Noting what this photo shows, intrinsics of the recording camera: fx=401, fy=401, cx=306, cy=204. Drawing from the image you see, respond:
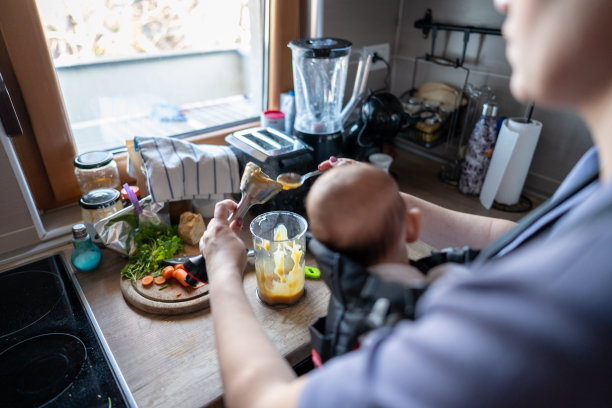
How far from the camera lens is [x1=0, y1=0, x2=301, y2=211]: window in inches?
32.8

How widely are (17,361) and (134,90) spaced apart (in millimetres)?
1209

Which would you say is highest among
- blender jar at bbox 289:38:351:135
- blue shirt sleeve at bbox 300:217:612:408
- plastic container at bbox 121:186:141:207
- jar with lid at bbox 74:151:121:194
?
blue shirt sleeve at bbox 300:217:612:408

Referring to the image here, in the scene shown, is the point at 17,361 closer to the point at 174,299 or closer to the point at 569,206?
the point at 174,299

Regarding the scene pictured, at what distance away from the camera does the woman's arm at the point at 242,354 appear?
404 mm

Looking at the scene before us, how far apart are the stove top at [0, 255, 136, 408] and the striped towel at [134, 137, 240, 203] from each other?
277 mm

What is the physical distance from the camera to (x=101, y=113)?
1.33 m

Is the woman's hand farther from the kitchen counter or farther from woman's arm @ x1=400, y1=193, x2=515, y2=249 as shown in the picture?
woman's arm @ x1=400, y1=193, x2=515, y2=249

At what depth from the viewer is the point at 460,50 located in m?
1.27

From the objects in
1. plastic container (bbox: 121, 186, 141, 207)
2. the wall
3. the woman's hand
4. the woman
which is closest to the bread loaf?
plastic container (bbox: 121, 186, 141, 207)

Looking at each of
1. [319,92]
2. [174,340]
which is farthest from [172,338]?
[319,92]

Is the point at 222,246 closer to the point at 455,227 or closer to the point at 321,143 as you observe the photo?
the point at 455,227

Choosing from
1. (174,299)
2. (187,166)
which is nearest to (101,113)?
(187,166)

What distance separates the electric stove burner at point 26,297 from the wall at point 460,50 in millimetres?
1025

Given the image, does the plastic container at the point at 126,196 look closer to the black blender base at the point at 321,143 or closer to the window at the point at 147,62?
the window at the point at 147,62
